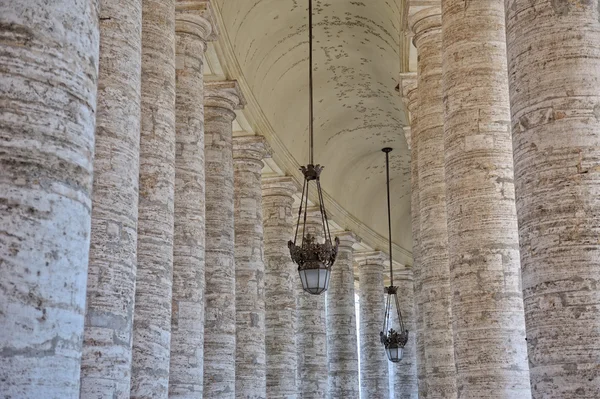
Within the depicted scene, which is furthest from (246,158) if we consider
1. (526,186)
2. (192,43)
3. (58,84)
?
(58,84)

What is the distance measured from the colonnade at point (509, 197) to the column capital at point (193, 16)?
3512mm

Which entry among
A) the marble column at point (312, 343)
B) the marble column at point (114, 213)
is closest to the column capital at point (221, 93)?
the marble column at point (114, 213)

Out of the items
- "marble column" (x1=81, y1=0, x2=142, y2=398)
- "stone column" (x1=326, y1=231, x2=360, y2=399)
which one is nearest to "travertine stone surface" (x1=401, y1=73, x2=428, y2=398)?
"marble column" (x1=81, y1=0, x2=142, y2=398)

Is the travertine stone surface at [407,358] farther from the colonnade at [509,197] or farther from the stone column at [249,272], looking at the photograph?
the colonnade at [509,197]

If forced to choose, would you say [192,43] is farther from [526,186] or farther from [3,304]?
[3,304]

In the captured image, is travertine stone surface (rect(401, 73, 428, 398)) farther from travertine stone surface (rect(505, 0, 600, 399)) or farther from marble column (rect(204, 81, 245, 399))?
travertine stone surface (rect(505, 0, 600, 399))

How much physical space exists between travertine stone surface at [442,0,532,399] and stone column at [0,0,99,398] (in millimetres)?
6653

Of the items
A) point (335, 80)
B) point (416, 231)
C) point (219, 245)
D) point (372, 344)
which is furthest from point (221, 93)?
point (372, 344)

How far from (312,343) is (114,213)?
60.4 ft

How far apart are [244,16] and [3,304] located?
16.2m

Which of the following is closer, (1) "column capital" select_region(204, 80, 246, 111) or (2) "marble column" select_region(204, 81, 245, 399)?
(2) "marble column" select_region(204, 81, 245, 399)

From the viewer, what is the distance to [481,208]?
10633mm

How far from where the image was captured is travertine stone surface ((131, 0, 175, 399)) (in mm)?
10297

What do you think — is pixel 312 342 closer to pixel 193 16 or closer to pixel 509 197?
pixel 193 16
